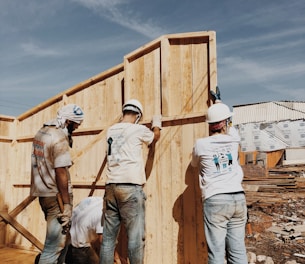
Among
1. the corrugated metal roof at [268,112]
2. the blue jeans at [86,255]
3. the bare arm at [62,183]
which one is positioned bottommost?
the blue jeans at [86,255]

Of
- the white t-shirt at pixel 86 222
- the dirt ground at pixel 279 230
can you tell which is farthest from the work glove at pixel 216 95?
the dirt ground at pixel 279 230

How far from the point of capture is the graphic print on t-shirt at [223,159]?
10.1 feet

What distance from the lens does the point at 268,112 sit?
3259 centimetres

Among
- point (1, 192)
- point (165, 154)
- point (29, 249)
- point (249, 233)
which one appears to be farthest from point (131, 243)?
point (249, 233)

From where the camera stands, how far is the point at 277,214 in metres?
11.0

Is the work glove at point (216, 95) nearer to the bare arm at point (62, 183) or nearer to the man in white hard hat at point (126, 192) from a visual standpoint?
the man in white hard hat at point (126, 192)

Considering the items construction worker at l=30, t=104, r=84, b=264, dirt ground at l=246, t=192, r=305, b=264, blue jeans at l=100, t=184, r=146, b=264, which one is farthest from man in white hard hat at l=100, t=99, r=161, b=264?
dirt ground at l=246, t=192, r=305, b=264

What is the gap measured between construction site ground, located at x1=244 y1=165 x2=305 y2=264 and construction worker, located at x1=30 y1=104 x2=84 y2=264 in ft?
13.8

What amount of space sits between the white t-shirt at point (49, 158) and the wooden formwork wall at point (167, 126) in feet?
4.24

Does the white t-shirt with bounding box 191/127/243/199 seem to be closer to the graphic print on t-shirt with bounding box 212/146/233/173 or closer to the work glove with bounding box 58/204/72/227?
the graphic print on t-shirt with bounding box 212/146/233/173

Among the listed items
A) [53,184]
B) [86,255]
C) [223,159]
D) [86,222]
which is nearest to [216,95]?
[223,159]

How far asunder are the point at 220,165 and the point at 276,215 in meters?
8.85

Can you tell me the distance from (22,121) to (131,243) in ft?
14.1

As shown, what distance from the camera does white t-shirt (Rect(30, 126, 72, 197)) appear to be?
11.3ft
